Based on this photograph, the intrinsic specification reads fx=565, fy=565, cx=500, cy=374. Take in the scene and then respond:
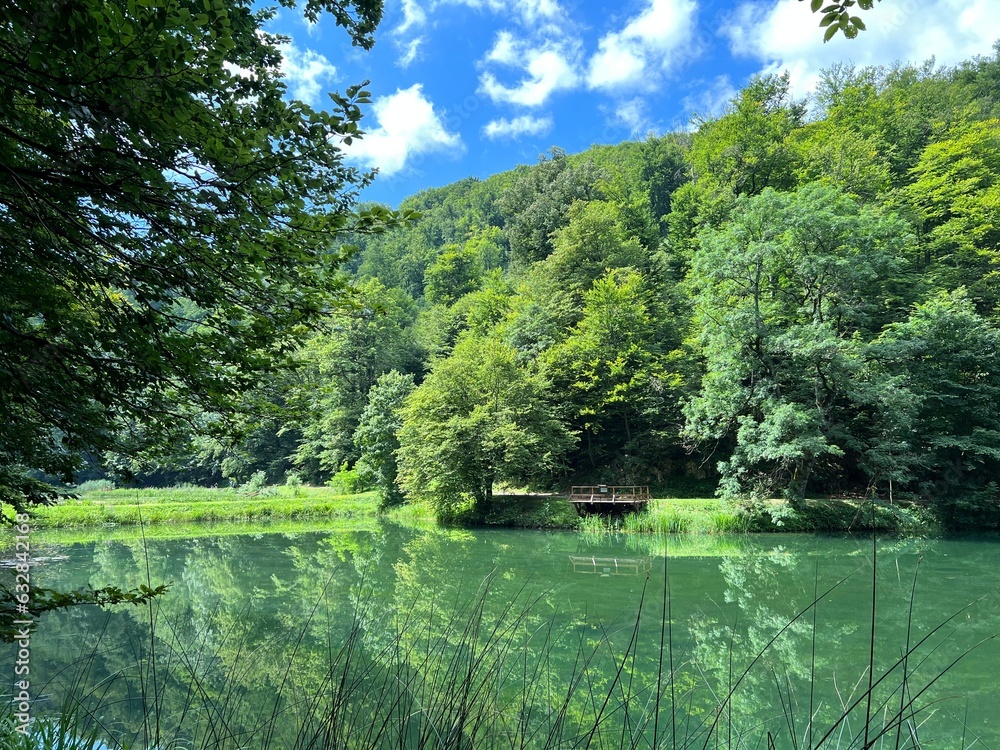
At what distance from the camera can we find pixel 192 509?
2206 cm

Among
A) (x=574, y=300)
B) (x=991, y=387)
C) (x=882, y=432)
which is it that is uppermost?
(x=574, y=300)

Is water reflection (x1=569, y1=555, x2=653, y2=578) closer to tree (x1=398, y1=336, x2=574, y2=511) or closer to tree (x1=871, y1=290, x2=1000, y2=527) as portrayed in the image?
tree (x1=398, y1=336, x2=574, y2=511)

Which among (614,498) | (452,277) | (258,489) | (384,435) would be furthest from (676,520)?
(452,277)

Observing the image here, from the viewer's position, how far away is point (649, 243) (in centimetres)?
3212

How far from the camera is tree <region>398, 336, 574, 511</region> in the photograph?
19.0 meters

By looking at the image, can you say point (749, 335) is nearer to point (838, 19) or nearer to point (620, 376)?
point (620, 376)

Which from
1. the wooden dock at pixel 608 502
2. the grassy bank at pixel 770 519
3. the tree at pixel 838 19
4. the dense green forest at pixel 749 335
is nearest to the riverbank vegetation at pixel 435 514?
the grassy bank at pixel 770 519

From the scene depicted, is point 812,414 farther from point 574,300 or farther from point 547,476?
point 574,300

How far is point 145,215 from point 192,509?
77.9 feet

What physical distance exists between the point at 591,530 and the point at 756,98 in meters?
25.4

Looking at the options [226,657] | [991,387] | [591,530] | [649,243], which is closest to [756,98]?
[649,243]

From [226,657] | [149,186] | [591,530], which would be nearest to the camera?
[149,186]

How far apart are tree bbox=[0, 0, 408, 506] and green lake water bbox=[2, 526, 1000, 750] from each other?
1062mm

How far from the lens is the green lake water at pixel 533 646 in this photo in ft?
8.33
